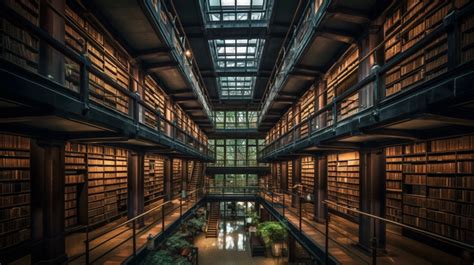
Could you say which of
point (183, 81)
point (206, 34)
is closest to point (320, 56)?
point (183, 81)

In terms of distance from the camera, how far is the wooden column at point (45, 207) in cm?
362

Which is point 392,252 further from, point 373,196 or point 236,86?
point 236,86

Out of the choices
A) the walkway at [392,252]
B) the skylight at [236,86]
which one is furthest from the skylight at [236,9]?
the walkway at [392,252]

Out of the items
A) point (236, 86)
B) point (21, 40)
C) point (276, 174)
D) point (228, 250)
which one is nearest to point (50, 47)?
point (21, 40)

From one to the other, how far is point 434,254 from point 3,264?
23.6 ft

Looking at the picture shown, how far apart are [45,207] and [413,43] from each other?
6.55m

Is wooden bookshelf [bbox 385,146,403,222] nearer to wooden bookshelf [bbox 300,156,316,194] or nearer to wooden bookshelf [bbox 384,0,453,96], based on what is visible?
A: wooden bookshelf [bbox 384,0,453,96]

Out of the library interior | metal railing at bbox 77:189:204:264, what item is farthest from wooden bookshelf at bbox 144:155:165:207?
metal railing at bbox 77:189:204:264

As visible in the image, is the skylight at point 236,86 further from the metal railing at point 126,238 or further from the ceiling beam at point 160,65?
the metal railing at point 126,238

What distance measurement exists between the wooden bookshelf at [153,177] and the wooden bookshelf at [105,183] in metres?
1.74

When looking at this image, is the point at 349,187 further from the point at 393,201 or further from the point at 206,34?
the point at 206,34

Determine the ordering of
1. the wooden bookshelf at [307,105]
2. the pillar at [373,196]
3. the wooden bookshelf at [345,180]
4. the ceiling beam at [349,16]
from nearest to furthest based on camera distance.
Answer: the pillar at [373,196]
the ceiling beam at [349,16]
the wooden bookshelf at [345,180]
the wooden bookshelf at [307,105]

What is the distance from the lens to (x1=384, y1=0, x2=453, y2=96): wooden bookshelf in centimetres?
389

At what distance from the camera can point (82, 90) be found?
298cm
